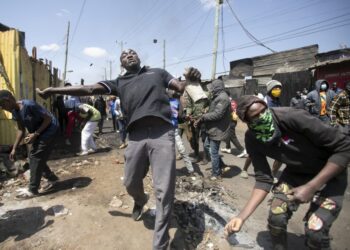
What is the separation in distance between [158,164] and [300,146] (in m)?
1.33

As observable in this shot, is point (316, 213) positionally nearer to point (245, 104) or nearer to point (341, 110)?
point (245, 104)

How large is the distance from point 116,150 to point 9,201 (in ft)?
13.4

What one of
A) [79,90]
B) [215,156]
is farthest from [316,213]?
[215,156]

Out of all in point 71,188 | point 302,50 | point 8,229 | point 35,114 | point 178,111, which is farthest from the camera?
point 302,50

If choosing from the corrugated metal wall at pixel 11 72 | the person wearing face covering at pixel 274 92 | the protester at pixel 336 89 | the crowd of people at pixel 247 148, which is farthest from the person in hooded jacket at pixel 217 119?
the corrugated metal wall at pixel 11 72

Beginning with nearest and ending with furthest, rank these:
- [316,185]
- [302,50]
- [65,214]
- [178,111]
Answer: [316,185] → [65,214] → [178,111] → [302,50]

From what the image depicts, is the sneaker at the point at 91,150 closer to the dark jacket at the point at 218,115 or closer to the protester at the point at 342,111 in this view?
the dark jacket at the point at 218,115

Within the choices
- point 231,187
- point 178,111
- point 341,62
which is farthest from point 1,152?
point 341,62

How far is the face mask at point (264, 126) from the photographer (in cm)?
231

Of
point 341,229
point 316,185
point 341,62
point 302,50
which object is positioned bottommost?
point 341,229

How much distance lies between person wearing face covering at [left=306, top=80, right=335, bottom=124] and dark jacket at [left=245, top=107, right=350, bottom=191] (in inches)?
204

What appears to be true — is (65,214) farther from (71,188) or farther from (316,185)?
(316,185)

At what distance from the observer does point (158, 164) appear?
2.87 m

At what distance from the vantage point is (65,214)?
3830 millimetres
